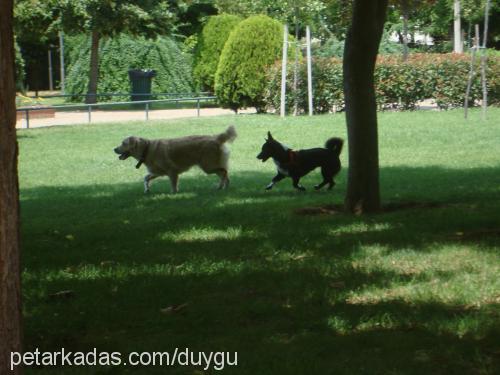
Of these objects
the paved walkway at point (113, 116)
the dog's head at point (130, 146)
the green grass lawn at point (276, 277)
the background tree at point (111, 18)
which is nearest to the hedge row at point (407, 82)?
the paved walkway at point (113, 116)

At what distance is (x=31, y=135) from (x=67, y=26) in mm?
10256

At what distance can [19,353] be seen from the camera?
3.73 m

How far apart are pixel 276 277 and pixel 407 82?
2171cm

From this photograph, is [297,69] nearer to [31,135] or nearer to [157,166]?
[31,135]

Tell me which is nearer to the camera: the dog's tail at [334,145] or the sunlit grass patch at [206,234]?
the sunlit grass patch at [206,234]

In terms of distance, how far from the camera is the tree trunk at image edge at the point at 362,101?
9359 mm

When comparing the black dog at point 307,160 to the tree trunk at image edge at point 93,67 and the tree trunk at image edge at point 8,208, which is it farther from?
the tree trunk at image edge at point 93,67

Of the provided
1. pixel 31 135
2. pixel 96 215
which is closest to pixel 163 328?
pixel 96 215

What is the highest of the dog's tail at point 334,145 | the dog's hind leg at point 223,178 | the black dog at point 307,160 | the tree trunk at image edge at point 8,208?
the tree trunk at image edge at point 8,208

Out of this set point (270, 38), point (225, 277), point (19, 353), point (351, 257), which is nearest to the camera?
point (19, 353)

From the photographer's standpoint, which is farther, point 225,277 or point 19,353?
point 225,277

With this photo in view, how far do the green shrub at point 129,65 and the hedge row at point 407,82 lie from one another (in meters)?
12.8

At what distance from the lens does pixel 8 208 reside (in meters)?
3.64

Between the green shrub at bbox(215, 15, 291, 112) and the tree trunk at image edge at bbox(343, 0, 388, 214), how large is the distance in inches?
765
